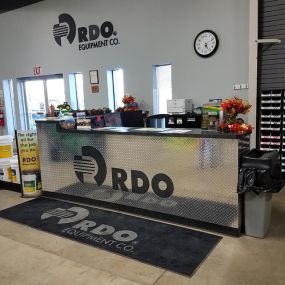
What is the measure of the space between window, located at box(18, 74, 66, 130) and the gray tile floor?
5.92 m

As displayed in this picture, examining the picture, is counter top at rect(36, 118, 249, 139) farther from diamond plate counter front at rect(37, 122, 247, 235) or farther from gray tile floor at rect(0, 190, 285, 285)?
gray tile floor at rect(0, 190, 285, 285)

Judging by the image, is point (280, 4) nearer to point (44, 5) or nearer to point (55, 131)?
point (55, 131)

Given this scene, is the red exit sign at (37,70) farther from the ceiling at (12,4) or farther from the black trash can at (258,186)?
the black trash can at (258,186)

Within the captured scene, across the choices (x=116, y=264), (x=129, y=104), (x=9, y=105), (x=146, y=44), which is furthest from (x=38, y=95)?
(x=116, y=264)

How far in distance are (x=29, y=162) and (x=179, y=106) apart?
2.82 meters

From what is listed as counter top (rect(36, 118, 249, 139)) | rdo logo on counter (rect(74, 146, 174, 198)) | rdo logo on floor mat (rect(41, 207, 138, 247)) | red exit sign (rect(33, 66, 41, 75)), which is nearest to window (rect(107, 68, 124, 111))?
red exit sign (rect(33, 66, 41, 75))

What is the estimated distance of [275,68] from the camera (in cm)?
470

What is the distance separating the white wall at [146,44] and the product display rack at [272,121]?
77 cm

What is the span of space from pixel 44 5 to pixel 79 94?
242 centimetres

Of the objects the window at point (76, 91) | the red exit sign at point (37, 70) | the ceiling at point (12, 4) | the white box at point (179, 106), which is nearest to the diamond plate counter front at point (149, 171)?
the white box at point (179, 106)

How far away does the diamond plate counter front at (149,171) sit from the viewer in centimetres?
295

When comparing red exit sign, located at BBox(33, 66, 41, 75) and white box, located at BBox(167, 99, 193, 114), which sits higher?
red exit sign, located at BBox(33, 66, 41, 75)

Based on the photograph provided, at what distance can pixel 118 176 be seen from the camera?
11.8 ft

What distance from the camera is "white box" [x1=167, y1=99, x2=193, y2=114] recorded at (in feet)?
18.4
